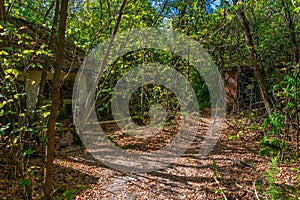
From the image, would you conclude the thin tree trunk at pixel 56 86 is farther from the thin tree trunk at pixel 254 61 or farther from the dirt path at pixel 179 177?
the thin tree trunk at pixel 254 61

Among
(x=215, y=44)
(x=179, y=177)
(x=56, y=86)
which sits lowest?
(x=179, y=177)

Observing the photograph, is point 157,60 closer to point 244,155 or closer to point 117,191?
point 244,155

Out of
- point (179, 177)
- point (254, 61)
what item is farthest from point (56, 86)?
point (254, 61)

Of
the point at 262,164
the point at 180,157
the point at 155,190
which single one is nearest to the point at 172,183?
the point at 155,190

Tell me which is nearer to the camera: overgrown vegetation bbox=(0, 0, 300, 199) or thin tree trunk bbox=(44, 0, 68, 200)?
thin tree trunk bbox=(44, 0, 68, 200)

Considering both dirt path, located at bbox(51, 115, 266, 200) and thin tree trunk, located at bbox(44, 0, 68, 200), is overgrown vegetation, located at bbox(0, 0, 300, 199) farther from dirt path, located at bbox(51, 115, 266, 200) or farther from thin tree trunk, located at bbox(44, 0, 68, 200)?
thin tree trunk, located at bbox(44, 0, 68, 200)

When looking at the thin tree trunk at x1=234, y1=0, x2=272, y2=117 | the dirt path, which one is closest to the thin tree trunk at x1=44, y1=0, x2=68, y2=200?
the dirt path

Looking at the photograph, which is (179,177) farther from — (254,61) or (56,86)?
(254,61)

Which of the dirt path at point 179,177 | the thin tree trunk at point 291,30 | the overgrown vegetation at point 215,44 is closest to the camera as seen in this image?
the dirt path at point 179,177

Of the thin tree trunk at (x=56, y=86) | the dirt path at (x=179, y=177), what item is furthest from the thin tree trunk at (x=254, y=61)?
the thin tree trunk at (x=56, y=86)

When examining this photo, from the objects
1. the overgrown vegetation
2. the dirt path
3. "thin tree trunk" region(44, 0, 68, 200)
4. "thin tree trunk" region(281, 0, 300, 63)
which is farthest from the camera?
"thin tree trunk" region(281, 0, 300, 63)

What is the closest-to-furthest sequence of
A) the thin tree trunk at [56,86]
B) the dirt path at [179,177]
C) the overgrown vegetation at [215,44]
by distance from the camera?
1. the thin tree trunk at [56,86]
2. the dirt path at [179,177]
3. the overgrown vegetation at [215,44]

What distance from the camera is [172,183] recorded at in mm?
3613

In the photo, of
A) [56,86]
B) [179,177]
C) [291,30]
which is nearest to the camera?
[56,86]
